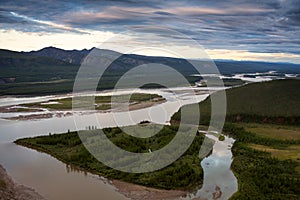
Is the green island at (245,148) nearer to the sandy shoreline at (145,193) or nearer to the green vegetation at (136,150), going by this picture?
the green vegetation at (136,150)

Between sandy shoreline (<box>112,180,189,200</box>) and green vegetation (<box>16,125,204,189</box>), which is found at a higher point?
green vegetation (<box>16,125,204,189</box>)

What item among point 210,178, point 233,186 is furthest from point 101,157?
point 233,186

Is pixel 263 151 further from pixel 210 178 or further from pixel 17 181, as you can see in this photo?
pixel 17 181

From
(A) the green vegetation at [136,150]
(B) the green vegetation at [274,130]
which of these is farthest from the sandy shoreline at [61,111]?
(B) the green vegetation at [274,130]

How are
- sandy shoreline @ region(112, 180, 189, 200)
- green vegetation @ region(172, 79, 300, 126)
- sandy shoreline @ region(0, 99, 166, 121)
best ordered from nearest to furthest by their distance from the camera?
1. sandy shoreline @ region(112, 180, 189, 200)
2. green vegetation @ region(172, 79, 300, 126)
3. sandy shoreline @ region(0, 99, 166, 121)

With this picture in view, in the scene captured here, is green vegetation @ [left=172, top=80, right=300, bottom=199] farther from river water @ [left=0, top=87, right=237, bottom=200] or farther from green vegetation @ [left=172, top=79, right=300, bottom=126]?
river water @ [left=0, top=87, right=237, bottom=200]

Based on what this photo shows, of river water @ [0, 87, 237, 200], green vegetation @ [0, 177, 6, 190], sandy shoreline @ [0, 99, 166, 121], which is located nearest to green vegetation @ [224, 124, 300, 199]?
river water @ [0, 87, 237, 200]

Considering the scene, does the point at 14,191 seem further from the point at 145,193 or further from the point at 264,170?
the point at 264,170
